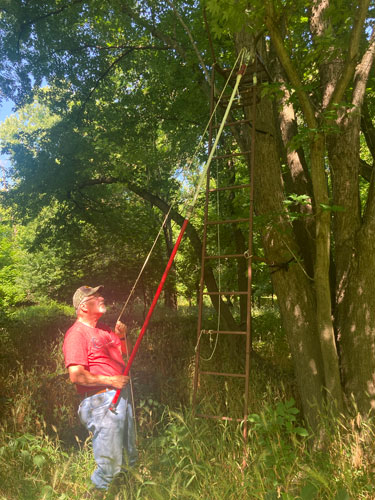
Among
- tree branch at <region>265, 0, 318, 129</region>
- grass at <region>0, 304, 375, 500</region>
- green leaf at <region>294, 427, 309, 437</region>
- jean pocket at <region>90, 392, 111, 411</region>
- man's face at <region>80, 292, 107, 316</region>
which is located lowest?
Answer: grass at <region>0, 304, 375, 500</region>

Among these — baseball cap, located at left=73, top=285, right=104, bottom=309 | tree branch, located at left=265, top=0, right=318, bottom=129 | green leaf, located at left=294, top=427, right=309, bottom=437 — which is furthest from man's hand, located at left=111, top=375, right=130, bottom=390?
tree branch, located at left=265, top=0, right=318, bottom=129

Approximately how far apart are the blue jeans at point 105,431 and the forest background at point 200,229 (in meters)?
0.24

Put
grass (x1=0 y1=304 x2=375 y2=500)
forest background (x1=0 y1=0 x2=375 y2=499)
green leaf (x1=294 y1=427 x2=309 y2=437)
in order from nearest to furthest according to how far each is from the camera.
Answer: grass (x1=0 y1=304 x2=375 y2=500) < green leaf (x1=294 y1=427 x2=309 y2=437) < forest background (x1=0 y1=0 x2=375 y2=499)

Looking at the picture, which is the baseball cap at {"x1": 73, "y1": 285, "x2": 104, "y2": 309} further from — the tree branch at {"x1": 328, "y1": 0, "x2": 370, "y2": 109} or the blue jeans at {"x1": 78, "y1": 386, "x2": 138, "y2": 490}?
the tree branch at {"x1": 328, "y1": 0, "x2": 370, "y2": 109}

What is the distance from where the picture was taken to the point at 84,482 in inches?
143

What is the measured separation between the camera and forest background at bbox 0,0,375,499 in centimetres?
343

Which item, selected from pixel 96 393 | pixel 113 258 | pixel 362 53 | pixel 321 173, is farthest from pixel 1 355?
pixel 362 53

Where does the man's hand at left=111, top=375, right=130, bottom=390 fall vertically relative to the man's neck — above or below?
below

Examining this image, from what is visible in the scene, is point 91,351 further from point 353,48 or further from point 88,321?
point 353,48

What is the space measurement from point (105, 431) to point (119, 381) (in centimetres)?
40

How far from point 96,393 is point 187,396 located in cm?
387

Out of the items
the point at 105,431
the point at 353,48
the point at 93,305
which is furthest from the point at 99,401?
the point at 353,48

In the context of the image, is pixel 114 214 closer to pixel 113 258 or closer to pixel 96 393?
pixel 113 258

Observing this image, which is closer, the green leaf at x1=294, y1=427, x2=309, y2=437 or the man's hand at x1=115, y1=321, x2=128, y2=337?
the green leaf at x1=294, y1=427, x2=309, y2=437
